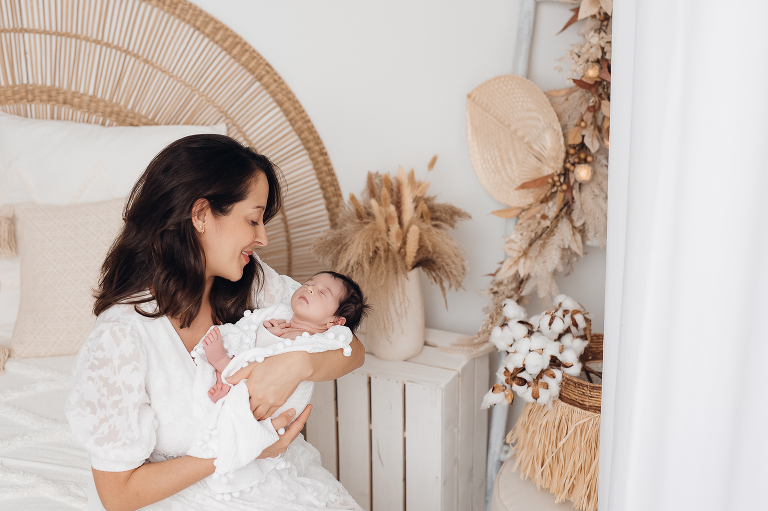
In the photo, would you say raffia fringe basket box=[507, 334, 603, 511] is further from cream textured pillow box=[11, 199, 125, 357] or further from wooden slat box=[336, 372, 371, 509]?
cream textured pillow box=[11, 199, 125, 357]

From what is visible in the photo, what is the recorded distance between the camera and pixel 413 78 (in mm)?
1771

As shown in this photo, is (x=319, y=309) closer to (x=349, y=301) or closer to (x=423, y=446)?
(x=349, y=301)

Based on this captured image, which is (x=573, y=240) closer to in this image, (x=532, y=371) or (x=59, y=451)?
(x=532, y=371)

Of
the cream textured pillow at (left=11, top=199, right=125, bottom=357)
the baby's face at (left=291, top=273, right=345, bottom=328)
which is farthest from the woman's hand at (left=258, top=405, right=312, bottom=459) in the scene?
the cream textured pillow at (left=11, top=199, right=125, bottom=357)

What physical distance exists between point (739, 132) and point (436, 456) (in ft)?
4.00

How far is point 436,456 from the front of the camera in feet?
4.82

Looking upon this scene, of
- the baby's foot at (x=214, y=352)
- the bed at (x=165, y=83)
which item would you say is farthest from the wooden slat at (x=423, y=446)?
the bed at (x=165, y=83)

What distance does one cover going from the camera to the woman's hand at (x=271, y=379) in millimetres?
1010

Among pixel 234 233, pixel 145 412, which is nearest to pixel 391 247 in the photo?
pixel 234 233

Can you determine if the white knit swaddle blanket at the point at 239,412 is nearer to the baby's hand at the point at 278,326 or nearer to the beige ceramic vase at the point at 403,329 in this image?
the baby's hand at the point at 278,326

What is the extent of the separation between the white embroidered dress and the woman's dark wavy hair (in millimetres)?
49

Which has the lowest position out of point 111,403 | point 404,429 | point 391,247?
point 404,429

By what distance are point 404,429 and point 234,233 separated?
76 cm

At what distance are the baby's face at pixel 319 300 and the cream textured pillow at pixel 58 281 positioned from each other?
2.35ft
